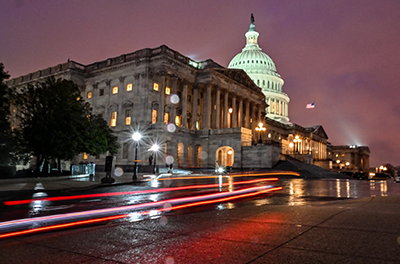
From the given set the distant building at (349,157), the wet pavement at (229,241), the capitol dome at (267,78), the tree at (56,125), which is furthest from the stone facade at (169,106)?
the distant building at (349,157)

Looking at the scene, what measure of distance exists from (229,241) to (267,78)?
138212mm

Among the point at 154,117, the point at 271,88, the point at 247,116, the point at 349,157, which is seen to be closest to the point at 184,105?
the point at 154,117

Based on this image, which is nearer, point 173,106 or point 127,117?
point 173,106

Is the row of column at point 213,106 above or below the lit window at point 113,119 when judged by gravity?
above

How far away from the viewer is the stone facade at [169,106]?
5609 cm

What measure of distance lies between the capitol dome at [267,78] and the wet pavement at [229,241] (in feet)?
429

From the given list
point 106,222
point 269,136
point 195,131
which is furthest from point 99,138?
point 269,136

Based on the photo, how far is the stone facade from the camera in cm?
5609

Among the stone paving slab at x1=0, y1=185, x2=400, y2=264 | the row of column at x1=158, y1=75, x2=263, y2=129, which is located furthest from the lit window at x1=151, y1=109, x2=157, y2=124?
the stone paving slab at x1=0, y1=185, x2=400, y2=264

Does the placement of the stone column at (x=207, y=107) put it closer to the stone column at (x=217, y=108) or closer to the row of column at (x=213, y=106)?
the row of column at (x=213, y=106)

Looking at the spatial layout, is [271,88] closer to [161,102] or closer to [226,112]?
[226,112]

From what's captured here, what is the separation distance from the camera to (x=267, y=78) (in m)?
139

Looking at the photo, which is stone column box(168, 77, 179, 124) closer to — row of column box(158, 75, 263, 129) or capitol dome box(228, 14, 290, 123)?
row of column box(158, 75, 263, 129)

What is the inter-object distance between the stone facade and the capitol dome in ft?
226
